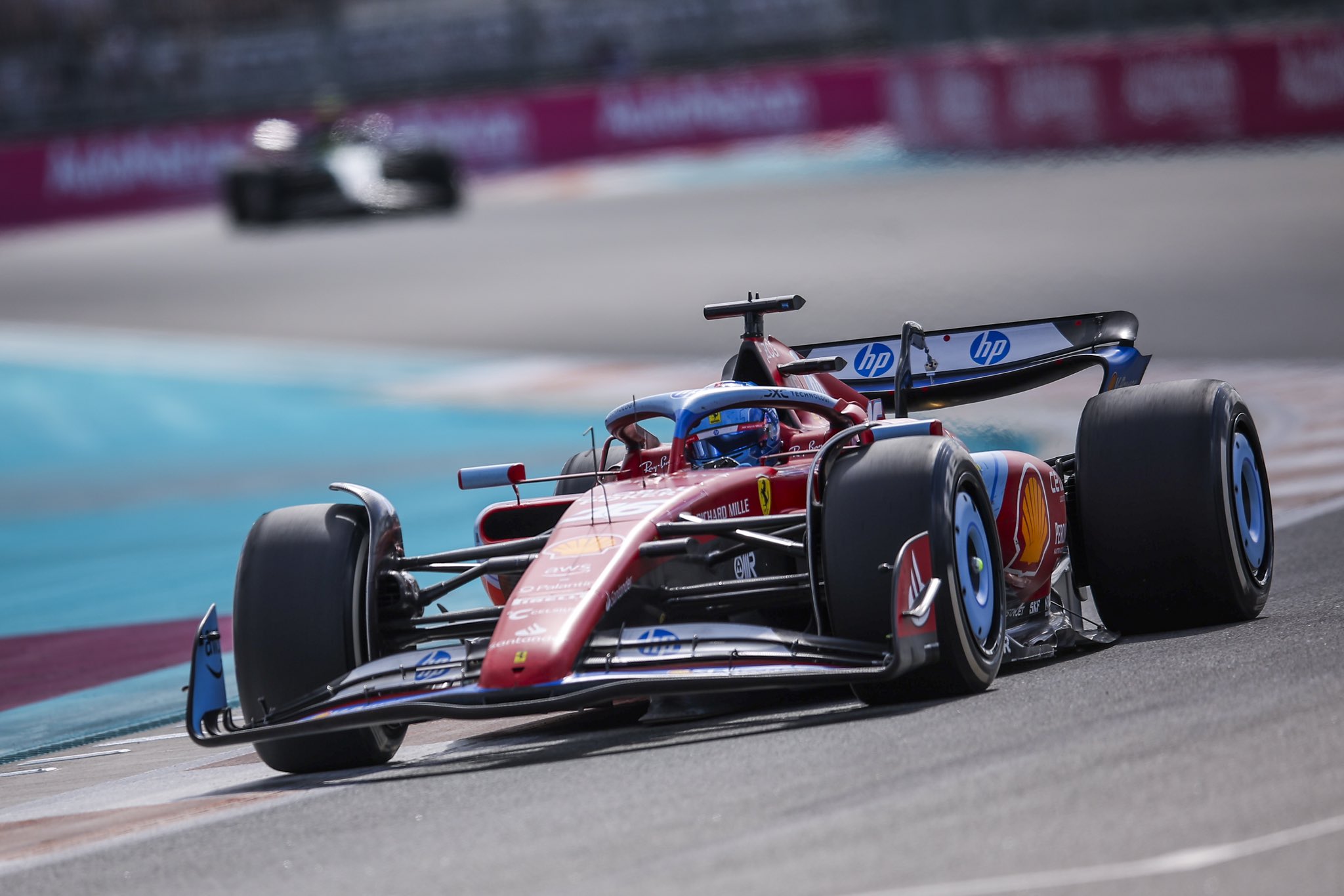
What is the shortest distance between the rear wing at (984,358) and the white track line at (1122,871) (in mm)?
4095

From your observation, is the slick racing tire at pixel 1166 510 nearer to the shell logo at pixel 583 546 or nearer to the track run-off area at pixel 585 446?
the track run-off area at pixel 585 446

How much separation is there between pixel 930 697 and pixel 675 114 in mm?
32724

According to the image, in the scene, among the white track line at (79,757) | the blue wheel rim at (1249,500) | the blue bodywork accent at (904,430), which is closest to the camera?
the blue bodywork accent at (904,430)

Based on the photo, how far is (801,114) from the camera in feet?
124

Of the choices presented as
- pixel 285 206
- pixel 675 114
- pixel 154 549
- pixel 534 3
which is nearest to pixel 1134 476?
pixel 154 549

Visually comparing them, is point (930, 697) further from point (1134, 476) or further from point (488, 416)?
point (488, 416)

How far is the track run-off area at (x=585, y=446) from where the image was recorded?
4.86 m

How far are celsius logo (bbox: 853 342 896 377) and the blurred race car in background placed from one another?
2420cm

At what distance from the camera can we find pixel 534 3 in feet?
145

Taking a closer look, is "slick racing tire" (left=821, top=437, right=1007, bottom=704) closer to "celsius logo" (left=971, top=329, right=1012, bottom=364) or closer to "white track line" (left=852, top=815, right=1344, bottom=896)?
"white track line" (left=852, top=815, right=1344, bottom=896)

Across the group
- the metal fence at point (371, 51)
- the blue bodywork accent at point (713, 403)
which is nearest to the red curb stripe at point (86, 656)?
the blue bodywork accent at point (713, 403)

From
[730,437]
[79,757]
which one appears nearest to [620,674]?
[730,437]

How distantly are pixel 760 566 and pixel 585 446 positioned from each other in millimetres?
8450

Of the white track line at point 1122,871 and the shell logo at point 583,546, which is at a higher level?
the shell logo at point 583,546
